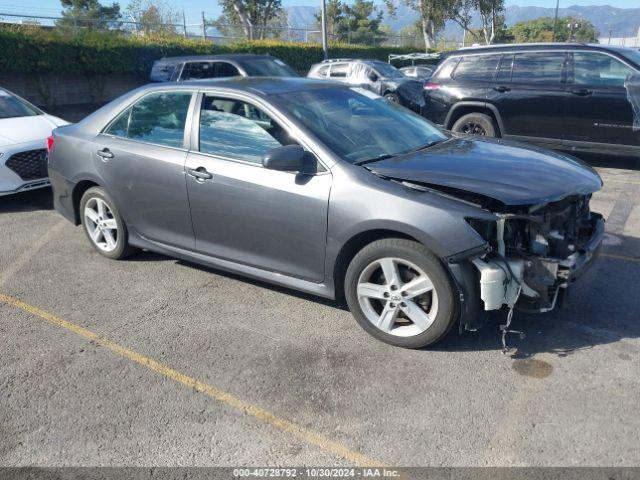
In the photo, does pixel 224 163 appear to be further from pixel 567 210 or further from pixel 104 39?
pixel 104 39

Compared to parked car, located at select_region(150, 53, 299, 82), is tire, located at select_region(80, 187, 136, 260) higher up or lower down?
lower down

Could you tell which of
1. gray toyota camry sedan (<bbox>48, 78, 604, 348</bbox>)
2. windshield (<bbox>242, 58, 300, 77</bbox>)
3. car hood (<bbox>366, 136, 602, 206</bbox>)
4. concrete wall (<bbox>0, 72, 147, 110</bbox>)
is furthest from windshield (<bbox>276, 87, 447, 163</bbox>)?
concrete wall (<bbox>0, 72, 147, 110</bbox>)

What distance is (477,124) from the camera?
9.24m

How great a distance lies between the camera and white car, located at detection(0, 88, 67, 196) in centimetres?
718

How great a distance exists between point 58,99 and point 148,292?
15.1 meters

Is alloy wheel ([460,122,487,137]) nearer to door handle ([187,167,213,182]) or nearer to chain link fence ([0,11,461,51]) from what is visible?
door handle ([187,167,213,182])

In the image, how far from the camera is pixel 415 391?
3.25m

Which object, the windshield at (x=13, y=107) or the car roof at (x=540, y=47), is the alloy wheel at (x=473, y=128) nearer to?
the car roof at (x=540, y=47)

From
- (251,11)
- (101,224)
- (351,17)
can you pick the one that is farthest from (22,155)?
(351,17)

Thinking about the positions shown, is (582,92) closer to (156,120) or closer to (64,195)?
(156,120)

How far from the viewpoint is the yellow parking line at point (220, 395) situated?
2812 millimetres

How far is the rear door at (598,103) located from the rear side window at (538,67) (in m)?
0.19

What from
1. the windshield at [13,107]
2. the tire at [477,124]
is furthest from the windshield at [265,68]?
the tire at [477,124]

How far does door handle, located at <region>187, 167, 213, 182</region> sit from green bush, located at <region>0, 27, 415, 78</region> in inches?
552
